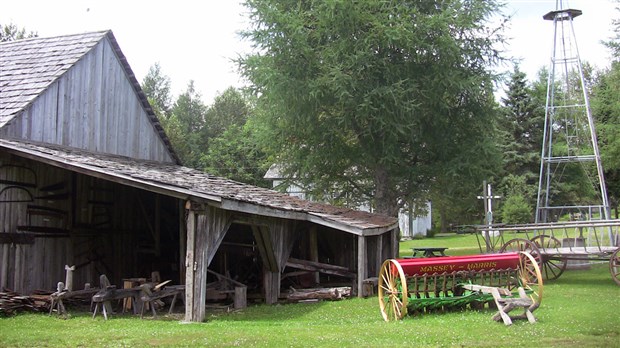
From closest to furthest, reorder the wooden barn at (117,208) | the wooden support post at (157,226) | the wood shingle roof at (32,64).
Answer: the wooden barn at (117,208), the wood shingle roof at (32,64), the wooden support post at (157,226)

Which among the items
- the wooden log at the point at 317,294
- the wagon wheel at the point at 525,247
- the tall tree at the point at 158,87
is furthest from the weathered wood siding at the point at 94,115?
the tall tree at the point at 158,87

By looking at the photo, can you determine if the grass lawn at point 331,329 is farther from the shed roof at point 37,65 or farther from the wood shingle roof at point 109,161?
the shed roof at point 37,65

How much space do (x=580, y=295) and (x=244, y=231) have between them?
32.6 ft

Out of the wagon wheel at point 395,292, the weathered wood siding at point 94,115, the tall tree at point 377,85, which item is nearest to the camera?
the wagon wheel at point 395,292

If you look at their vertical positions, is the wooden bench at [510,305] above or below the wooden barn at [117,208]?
below

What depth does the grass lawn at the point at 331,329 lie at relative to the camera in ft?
34.9

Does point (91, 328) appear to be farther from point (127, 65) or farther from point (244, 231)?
point (127, 65)

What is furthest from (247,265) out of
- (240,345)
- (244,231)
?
(240,345)

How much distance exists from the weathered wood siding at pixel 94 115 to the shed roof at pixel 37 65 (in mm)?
161

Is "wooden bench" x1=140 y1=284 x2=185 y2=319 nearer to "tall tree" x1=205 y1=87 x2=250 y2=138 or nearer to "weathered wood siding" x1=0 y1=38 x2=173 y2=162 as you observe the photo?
"weathered wood siding" x1=0 y1=38 x2=173 y2=162

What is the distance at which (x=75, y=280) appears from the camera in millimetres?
18203

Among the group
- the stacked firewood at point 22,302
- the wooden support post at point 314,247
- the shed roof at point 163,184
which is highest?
the shed roof at point 163,184

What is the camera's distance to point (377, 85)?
24.4 metres

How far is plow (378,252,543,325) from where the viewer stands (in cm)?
1315
